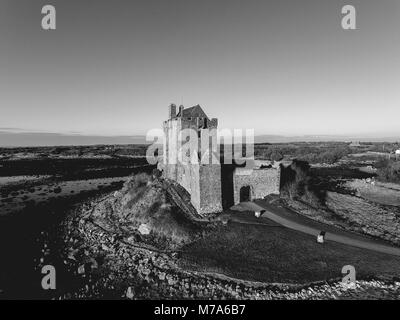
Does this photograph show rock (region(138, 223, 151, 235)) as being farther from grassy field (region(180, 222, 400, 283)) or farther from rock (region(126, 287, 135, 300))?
rock (region(126, 287, 135, 300))

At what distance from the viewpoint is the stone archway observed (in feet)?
97.0

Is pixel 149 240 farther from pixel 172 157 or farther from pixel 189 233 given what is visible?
pixel 172 157

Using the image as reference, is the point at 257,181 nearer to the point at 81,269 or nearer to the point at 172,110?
the point at 172,110

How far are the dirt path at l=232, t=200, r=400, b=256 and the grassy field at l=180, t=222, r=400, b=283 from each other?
3.50ft

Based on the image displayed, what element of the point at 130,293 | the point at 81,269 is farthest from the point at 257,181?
the point at 81,269

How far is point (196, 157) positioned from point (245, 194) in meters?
7.08

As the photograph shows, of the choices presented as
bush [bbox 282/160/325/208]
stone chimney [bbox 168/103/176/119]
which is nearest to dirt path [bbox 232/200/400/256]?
bush [bbox 282/160/325/208]

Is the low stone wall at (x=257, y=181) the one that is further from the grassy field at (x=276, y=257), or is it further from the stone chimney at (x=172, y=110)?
the stone chimney at (x=172, y=110)

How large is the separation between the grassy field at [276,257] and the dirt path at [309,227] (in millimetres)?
1065

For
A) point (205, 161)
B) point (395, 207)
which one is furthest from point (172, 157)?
point (395, 207)

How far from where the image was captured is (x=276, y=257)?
19.3 meters

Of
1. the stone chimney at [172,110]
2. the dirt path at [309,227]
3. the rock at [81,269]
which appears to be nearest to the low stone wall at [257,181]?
the dirt path at [309,227]

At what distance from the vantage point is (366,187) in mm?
51844
